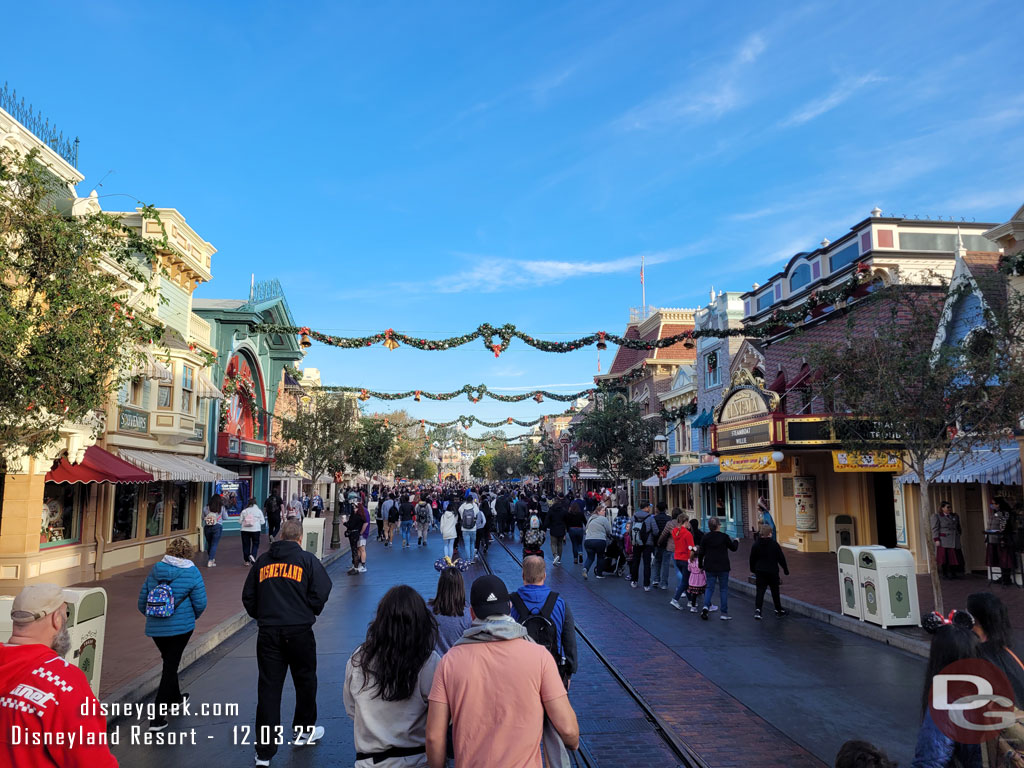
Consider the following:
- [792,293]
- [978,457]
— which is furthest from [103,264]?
[792,293]

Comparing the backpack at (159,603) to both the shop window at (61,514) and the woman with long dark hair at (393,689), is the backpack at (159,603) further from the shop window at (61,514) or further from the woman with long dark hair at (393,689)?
the shop window at (61,514)

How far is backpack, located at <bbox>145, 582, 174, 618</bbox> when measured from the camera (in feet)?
20.0

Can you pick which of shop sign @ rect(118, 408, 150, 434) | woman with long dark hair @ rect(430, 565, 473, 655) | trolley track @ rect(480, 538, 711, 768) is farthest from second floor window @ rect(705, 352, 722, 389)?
woman with long dark hair @ rect(430, 565, 473, 655)

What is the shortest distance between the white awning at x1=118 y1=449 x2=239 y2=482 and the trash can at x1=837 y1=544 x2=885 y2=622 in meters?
15.9

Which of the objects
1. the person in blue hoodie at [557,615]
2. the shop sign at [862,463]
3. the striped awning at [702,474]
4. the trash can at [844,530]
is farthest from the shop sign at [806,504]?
the person in blue hoodie at [557,615]

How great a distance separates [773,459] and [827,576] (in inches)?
152

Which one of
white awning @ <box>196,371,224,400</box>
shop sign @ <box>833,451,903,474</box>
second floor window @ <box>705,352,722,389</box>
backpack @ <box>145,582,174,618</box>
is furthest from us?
second floor window @ <box>705,352,722,389</box>

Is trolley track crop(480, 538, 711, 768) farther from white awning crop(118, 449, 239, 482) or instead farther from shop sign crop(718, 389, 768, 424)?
white awning crop(118, 449, 239, 482)

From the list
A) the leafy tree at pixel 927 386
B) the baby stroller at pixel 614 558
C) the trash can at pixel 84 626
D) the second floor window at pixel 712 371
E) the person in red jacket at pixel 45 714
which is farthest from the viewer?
the second floor window at pixel 712 371

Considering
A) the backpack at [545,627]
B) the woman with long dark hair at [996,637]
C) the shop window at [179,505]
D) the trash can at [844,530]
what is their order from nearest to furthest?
the woman with long dark hair at [996,637], the backpack at [545,627], the trash can at [844,530], the shop window at [179,505]

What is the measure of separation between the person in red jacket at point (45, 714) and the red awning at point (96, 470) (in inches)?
530

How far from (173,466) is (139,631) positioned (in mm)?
10557

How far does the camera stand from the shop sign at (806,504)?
22.2m

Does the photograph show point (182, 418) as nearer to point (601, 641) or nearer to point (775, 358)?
point (601, 641)
